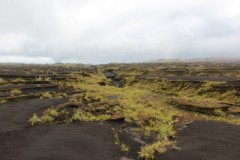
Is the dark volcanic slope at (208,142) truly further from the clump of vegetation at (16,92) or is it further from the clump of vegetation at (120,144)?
the clump of vegetation at (16,92)

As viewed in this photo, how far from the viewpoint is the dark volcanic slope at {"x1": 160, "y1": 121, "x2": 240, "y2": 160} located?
14.5 m

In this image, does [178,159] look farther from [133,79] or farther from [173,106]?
[133,79]

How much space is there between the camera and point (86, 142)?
1680cm

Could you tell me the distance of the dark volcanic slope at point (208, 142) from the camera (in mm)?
14516

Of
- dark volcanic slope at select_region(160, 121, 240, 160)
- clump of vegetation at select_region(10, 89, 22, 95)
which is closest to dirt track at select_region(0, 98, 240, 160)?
dark volcanic slope at select_region(160, 121, 240, 160)

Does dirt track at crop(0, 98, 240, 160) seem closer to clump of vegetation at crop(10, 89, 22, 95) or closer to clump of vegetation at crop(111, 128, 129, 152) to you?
clump of vegetation at crop(111, 128, 129, 152)

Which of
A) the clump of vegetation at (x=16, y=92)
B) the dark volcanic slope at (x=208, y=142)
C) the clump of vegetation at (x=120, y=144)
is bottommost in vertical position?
the clump of vegetation at (x=120, y=144)

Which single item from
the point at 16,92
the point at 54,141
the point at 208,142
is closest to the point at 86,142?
the point at 54,141

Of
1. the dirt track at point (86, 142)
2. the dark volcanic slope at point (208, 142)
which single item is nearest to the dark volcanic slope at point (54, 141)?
the dirt track at point (86, 142)

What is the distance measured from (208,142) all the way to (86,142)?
26.2 ft

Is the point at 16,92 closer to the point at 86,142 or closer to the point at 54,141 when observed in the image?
the point at 54,141

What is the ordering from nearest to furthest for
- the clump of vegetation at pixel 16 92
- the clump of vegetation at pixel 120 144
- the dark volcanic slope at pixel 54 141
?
the dark volcanic slope at pixel 54 141, the clump of vegetation at pixel 120 144, the clump of vegetation at pixel 16 92

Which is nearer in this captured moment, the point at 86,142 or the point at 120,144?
the point at 86,142

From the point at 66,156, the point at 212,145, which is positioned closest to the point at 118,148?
the point at 66,156
